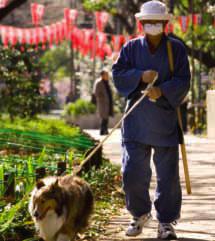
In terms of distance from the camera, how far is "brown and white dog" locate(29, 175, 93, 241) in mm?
7371

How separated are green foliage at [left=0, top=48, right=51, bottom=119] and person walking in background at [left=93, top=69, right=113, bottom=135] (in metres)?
2.62

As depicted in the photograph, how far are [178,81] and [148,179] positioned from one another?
91cm

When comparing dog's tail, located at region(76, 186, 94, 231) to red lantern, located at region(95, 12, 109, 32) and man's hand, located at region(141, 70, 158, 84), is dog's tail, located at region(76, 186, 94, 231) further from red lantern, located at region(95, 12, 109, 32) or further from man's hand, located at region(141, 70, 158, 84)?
red lantern, located at region(95, 12, 109, 32)

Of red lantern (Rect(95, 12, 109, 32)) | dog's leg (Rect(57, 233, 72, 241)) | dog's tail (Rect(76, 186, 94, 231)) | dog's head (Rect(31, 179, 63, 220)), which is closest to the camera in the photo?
dog's head (Rect(31, 179, 63, 220))

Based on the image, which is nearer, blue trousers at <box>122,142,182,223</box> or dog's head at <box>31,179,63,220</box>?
dog's head at <box>31,179,63,220</box>

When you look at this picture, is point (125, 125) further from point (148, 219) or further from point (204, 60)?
point (204, 60)

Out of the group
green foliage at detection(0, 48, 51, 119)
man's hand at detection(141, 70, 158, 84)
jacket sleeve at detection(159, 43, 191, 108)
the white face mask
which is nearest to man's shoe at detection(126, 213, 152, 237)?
jacket sleeve at detection(159, 43, 191, 108)

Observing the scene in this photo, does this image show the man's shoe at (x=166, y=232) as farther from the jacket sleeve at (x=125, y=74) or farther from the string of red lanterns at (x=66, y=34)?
the string of red lanterns at (x=66, y=34)

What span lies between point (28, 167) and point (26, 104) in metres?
19.2

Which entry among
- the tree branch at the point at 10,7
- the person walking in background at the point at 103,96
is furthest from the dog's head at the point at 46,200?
the person walking in background at the point at 103,96

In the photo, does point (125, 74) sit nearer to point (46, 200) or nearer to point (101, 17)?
point (46, 200)

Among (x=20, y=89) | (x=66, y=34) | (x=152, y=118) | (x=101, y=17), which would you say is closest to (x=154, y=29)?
(x=152, y=118)

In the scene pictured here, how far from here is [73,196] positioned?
303 inches

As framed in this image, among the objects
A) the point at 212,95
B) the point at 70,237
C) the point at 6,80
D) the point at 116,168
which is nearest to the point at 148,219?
the point at 70,237
